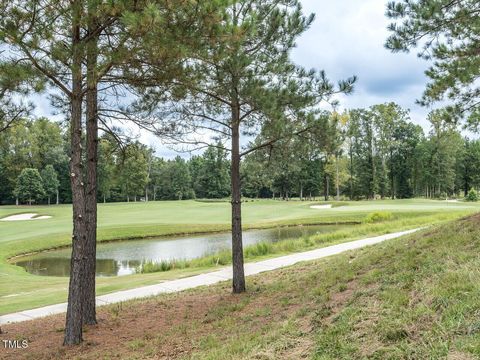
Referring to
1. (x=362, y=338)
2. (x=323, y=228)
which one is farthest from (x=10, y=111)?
(x=323, y=228)

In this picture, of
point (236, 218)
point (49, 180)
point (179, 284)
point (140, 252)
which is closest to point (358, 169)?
point (49, 180)

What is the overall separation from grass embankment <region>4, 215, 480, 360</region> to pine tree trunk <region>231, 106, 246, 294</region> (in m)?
0.38

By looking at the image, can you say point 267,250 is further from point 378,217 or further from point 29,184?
point 29,184

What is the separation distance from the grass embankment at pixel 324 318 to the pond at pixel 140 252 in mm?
7470

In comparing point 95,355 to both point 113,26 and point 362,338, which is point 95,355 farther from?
point 113,26

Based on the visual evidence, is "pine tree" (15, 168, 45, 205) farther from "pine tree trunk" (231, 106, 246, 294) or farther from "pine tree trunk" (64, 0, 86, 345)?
"pine tree trunk" (64, 0, 86, 345)

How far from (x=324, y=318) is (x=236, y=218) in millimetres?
3555

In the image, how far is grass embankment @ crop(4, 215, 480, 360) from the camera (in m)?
3.39

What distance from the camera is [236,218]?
7.87m

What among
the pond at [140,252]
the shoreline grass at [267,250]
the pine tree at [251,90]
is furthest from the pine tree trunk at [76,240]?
the pond at [140,252]

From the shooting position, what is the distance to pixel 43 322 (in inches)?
284

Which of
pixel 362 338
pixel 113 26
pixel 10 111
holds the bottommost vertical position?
pixel 362 338

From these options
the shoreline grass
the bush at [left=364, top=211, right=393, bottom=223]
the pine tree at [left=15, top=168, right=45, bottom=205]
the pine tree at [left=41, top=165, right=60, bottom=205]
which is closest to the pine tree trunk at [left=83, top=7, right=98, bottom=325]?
the shoreline grass

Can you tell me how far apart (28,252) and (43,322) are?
12.0 meters
